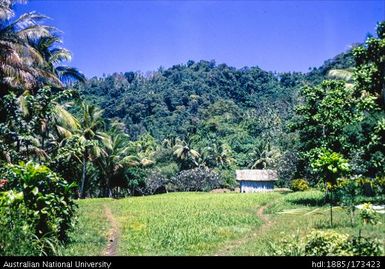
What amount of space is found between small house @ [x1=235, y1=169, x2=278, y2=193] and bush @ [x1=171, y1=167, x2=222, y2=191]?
4156 mm

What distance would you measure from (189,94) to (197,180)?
6148 centimetres

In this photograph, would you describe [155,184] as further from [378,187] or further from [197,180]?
[378,187]

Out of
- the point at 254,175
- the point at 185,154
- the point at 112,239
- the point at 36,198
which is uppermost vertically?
the point at 185,154

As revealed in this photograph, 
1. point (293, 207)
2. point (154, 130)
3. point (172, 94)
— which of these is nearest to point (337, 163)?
point (293, 207)

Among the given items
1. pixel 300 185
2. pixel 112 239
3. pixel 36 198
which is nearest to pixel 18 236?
pixel 36 198

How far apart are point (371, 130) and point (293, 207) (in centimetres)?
715

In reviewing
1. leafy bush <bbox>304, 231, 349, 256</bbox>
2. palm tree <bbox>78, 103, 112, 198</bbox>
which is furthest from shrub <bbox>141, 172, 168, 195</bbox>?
leafy bush <bbox>304, 231, 349, 256</bbox>

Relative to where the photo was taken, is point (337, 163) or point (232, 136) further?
point (232, 136)

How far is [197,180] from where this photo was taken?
2398 inches

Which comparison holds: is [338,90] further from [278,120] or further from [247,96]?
[247,96]

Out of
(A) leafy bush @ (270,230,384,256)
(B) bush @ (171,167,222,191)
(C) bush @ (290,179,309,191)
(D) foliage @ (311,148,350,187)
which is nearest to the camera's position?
(A) leafy bush @ (270,230,384,256)

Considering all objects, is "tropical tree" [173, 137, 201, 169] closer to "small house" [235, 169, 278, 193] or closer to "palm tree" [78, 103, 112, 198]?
"small house" [235, 169, 278, 193]

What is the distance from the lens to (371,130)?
82.0ft

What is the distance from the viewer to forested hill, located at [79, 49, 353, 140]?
102 m
